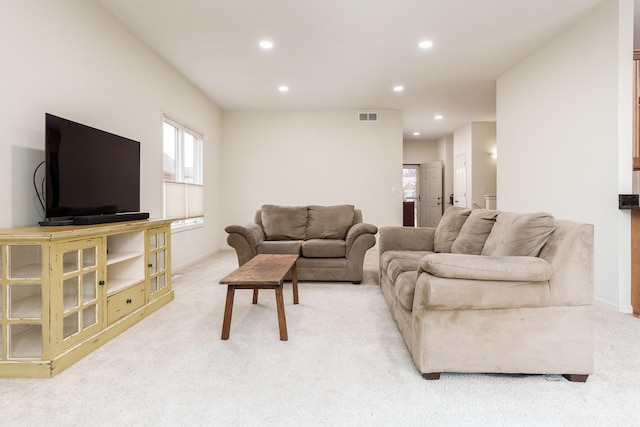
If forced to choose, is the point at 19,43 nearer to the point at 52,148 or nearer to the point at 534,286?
the point at 52,148

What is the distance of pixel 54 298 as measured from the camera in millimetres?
1850

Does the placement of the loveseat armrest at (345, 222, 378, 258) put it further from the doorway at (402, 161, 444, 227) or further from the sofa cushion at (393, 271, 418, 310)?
the doorway at (402, 161, 444, 227)

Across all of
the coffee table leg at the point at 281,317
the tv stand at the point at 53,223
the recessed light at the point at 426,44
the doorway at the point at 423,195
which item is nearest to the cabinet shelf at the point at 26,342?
the tv stand at the point at 53,223

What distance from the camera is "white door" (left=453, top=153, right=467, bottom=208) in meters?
8.03

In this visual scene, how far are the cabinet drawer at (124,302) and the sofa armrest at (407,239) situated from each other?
2229 millimetres

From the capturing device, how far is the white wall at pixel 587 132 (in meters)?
2.90

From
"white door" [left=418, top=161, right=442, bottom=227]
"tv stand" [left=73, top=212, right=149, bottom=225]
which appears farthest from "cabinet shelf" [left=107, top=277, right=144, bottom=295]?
"white door" [left=418, top=161, right=442, bottom=227]

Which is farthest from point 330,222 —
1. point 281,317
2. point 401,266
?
point 281,317

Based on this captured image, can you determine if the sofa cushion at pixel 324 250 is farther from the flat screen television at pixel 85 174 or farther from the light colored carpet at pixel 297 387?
the flat screen television at pixel 85 174

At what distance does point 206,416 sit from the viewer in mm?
1472

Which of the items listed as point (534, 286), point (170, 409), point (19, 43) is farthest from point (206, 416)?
point (19, 43)

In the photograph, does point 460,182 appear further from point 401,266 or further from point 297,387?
point 297,387

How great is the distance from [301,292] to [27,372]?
218 cm

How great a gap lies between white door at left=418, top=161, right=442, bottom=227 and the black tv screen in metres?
8.02
